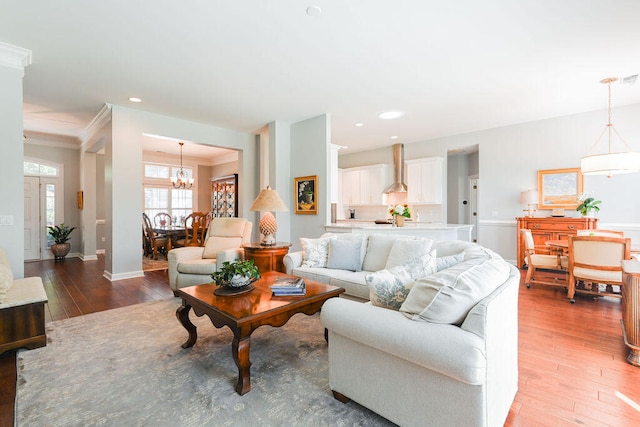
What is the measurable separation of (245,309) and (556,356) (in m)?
2.40

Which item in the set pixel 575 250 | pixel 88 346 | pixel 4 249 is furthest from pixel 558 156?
pixel 4 249

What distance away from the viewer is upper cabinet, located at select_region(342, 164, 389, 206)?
296 inches

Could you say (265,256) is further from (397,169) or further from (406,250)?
(397,169)

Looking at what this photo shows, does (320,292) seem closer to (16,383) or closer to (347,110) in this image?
(16,383)

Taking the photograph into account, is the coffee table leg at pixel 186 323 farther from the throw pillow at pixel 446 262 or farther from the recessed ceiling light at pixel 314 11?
the recessed ceiling light at pixel 314 11

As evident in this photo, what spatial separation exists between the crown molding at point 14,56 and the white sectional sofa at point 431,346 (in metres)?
3.95

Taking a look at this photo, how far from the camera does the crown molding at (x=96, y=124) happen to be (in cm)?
468

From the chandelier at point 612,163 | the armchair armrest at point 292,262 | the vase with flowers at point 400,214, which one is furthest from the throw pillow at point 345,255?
the chandelier at point 612,163

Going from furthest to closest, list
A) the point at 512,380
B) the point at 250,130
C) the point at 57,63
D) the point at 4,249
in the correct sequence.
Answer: the point at 250,130 < the point at 57,63 < the point at 4,249 < the point at 512,380

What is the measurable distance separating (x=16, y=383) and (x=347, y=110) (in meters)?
4.67

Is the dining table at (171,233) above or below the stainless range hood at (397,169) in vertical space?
below

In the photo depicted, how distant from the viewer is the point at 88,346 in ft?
8.13

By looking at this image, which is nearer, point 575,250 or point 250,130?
point 575,250

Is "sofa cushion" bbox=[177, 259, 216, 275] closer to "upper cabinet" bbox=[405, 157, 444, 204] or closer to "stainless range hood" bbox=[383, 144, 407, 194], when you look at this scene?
"stainless range hood" bbox=[383, 144, 407, 194]
